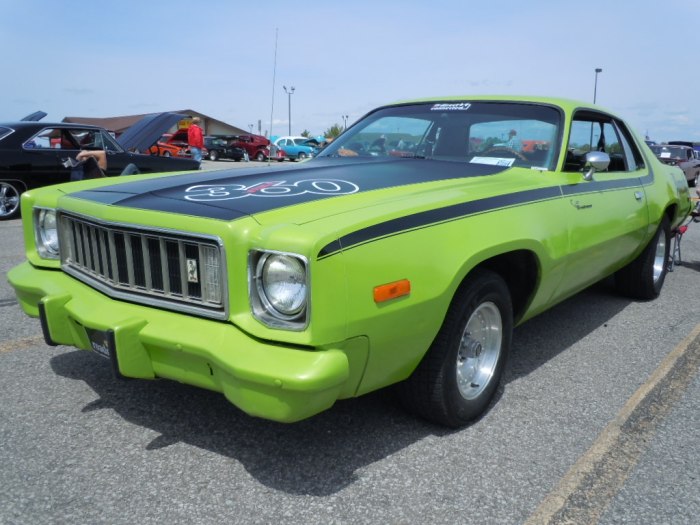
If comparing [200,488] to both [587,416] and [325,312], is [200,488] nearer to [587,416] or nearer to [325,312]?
[325,312]

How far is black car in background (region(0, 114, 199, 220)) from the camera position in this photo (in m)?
8.98

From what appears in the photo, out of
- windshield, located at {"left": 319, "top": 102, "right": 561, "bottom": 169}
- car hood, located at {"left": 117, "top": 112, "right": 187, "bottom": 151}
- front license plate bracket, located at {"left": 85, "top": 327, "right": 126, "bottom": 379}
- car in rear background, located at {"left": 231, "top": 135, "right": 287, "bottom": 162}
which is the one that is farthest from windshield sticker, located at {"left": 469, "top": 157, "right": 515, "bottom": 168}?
car in rear background, located at {"left": 231, "top": 135, "right": 287, "bottom": 162}

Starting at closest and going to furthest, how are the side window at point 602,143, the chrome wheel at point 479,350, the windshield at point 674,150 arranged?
the chrome wheel at point 479,350 < the side window at point 602,143 < the windshield at point 674,150

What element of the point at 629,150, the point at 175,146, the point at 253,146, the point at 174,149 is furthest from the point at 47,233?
the point at 253,146

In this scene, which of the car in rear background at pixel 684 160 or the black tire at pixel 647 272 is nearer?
the black tire at pixel 647 272

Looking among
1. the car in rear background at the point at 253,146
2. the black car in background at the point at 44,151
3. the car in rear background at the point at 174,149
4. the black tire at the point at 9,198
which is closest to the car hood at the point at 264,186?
the black car in background at the point at 44,151

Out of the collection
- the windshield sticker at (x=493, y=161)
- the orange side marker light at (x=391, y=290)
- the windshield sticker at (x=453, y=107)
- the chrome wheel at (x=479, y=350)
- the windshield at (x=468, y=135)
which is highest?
the windshield sticker at (x=453, y=107)

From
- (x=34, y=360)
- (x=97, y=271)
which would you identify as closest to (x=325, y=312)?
(x=97, y=271)

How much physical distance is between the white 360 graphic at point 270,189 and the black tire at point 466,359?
0.71 m

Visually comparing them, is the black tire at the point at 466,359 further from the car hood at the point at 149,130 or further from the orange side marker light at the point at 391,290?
the car hood at the point at 149,130

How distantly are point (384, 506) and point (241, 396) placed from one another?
67 cm

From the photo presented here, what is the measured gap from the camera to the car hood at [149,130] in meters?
8.38

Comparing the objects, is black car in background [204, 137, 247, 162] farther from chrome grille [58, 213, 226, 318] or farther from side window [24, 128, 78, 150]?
chrome grille [58, 213, 226, 318]

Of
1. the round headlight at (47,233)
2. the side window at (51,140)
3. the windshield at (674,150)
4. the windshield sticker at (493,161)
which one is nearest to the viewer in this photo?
the round headlight at (47,233)
